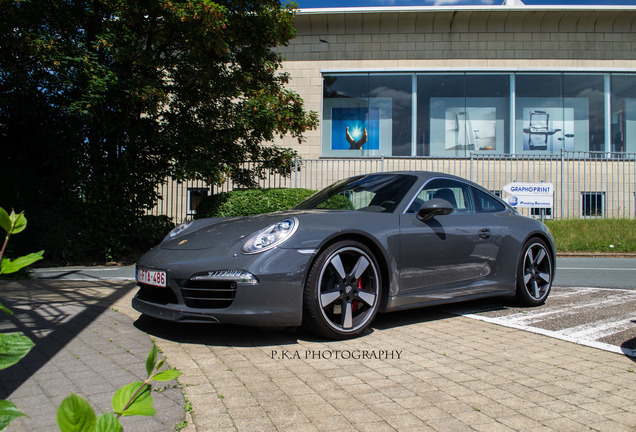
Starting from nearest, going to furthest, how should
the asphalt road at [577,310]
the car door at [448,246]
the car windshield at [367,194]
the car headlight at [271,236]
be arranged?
1. the car headlight at [271,236]
2. the asphalt road at [577,310]
3. the car door at [448,246]
4. the car windshield at [367,194]

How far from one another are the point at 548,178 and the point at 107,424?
48.0ft

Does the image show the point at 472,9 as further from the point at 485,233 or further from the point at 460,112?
the point at 485,233

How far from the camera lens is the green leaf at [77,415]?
27.2 inches

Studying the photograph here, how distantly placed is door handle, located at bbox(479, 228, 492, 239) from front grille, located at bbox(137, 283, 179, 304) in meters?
2.76

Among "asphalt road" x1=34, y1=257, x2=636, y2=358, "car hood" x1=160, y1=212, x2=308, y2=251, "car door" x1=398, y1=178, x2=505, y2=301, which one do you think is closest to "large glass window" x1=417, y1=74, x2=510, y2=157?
"asphalt road" x1=34, y1=257, x2=636, y2=358

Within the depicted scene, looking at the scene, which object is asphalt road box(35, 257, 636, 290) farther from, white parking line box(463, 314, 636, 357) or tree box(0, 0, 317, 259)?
white parking line box(463, 314, 636, 357)

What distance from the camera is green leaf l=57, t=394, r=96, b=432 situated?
0.69 metres

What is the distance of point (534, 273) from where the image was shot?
4.80 metres

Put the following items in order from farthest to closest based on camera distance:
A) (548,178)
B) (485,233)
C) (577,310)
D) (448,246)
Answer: (548,178) < (577,310) < (485,233) < (448,246)

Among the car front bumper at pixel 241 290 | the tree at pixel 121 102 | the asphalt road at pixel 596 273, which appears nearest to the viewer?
the car front bumper at pixel 241 290

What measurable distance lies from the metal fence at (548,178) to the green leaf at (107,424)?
38.7ft

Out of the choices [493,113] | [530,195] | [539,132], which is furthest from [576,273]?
[539,132]

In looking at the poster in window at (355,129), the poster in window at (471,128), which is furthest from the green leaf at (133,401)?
the poster in window at (471,128)

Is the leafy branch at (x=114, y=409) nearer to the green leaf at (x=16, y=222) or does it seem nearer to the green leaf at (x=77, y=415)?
the green leaf at (x=77, y=415)
